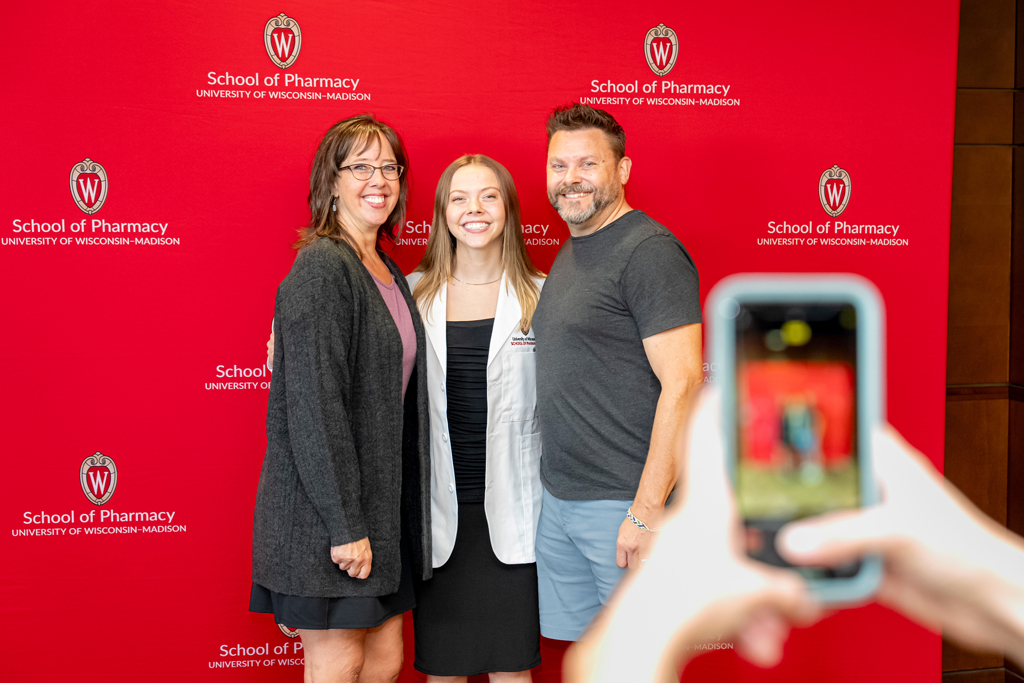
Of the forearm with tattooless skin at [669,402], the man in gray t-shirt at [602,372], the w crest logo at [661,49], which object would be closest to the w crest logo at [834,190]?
the w crest logo at [661,49]

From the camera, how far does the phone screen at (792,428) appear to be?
0.50m

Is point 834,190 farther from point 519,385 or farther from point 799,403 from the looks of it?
point 799,403

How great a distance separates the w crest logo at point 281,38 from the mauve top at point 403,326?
0.94 meters

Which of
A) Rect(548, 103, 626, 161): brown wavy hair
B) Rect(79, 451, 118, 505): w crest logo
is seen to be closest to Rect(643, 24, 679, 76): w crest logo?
Rect(548, 103, 626, 161): brown wavy hair

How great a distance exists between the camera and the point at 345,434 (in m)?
1.46

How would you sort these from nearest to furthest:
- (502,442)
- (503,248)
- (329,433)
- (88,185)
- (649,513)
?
(329,433) → (649,513) → (502,442) → (503,248) → (88,185)

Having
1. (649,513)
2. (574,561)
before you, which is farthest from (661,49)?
(574,561)

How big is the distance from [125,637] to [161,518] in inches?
15.5

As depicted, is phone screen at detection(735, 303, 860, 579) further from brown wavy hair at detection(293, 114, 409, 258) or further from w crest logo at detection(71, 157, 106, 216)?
w crest logo at detection(71, 157, 106, 216)

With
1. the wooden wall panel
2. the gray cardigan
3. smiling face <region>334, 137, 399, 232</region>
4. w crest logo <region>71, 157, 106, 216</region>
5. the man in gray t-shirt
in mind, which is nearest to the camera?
the gray cardigan

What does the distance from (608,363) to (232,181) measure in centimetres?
133

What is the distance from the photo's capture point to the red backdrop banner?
2.12m

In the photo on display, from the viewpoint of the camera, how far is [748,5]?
2291 millimetres

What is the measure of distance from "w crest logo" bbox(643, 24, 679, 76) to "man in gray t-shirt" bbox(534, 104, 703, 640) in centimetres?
61
